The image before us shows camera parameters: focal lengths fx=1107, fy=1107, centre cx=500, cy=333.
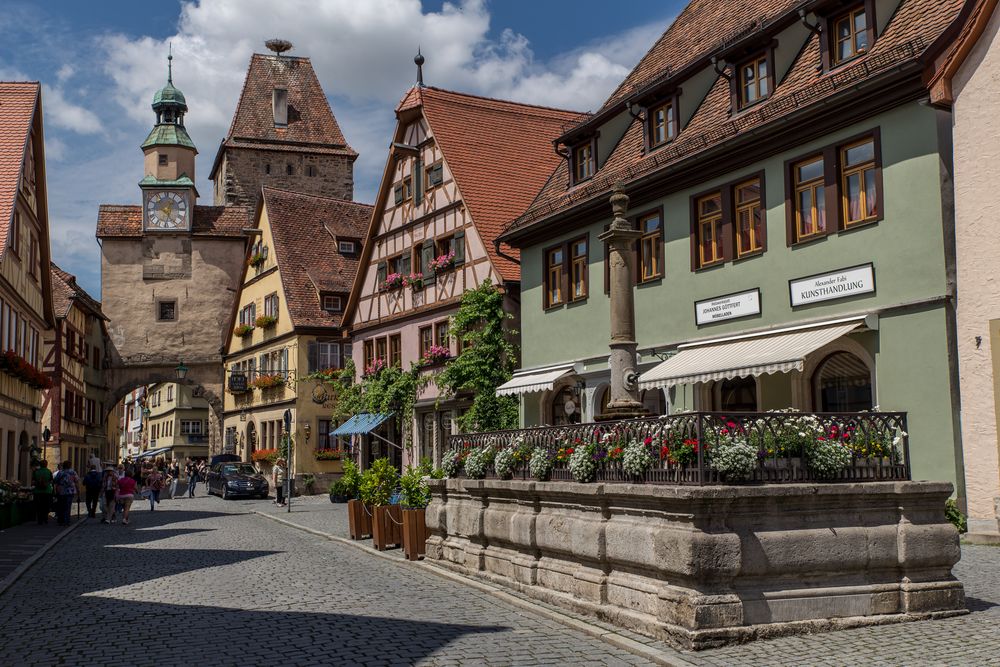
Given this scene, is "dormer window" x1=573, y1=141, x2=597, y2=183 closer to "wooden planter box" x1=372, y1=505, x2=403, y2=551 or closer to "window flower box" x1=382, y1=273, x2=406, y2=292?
"window flower box" x1=382, y1=273, x2=406, y2=292

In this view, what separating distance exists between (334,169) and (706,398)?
5602 centimetres

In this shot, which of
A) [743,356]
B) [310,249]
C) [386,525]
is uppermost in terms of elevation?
[310,249]

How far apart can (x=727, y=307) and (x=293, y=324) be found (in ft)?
84.4

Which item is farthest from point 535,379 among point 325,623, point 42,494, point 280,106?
point 280,106

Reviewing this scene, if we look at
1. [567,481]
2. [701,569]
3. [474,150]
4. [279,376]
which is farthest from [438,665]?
[279,376]

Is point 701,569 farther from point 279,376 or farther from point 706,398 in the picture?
point 279,376

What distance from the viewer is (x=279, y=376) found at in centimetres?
4369

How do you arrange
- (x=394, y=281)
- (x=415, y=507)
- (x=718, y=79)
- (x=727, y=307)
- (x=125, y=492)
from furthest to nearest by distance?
(x=394, y=281) < (x=125, y=492) < (x=718, y=79) < (x=727, y=307) < (x=415, y=507)

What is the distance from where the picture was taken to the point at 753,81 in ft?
66.2

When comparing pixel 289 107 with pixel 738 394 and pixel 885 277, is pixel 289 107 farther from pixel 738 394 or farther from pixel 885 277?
pixel 885 277

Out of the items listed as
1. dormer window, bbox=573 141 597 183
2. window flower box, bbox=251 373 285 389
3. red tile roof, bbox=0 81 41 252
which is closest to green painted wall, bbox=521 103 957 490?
dormer window, bbox=573 141 597 183

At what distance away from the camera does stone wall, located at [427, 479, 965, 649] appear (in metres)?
8.76

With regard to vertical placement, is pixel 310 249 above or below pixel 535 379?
above

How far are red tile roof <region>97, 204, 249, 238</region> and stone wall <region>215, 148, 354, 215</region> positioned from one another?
441 inches
